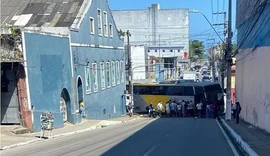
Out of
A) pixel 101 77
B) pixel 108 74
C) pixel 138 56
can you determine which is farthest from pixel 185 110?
pixel 138 56

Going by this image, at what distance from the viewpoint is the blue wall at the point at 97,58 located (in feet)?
83.1

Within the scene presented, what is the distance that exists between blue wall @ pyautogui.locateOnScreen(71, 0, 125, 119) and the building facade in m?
10.7

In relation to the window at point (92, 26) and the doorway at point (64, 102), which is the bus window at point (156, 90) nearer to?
the window at point (92, 26)

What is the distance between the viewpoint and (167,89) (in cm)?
4081

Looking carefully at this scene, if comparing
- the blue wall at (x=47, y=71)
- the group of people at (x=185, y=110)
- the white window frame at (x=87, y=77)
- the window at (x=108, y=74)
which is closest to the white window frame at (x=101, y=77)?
the window at (x=108, y=74)

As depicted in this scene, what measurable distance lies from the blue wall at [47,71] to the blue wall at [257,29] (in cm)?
1053

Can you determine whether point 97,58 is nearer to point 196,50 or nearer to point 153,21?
point 153,21

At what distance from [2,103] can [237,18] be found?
60.3 feet

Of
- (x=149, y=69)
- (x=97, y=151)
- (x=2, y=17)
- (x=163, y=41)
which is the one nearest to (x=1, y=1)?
(x=2, y=17)

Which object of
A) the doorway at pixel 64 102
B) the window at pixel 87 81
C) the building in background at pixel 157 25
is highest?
the building in background at pixel 157 25

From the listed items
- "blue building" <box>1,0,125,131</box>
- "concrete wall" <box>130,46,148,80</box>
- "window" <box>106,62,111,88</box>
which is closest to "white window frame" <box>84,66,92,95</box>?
"blue building" <box>1,0,125,131</box>

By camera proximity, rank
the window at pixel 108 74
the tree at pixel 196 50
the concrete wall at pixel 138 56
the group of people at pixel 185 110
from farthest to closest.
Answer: the tree at pixel 196 50, the concrete wall at pixel 138 56, the group of people at pixel 185 110, the window at pixel 108 74

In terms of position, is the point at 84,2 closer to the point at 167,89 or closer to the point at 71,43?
the point at 71,43

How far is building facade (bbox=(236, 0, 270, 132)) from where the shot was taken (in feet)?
55.6
